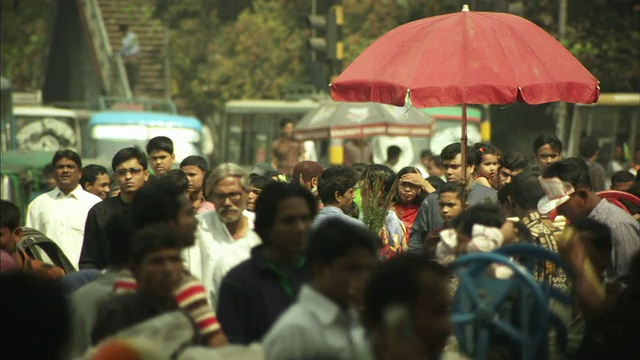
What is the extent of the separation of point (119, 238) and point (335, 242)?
1466 mm

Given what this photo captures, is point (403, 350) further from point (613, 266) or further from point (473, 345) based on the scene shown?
point (613, 266)

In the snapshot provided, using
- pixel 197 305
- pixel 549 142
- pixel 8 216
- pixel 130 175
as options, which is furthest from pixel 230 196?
pixel 549 142

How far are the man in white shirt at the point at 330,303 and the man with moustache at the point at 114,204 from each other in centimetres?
314

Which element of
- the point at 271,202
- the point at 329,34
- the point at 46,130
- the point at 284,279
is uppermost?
the point at 329,34

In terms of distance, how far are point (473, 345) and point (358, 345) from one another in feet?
2.99

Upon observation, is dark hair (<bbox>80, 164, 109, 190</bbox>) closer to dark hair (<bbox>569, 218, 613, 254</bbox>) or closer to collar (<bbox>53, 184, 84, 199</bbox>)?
collar (<bbox>53, 184, 84, 199</bbox>)

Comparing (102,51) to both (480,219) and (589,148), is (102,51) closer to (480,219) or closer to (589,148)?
(589,148)

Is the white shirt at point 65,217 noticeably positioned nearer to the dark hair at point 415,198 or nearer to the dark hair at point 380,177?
the dark hair at point 380,177

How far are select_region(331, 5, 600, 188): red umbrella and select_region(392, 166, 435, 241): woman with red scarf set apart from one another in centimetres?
196

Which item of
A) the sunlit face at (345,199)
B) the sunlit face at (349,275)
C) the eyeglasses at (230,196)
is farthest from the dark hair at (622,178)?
the sunlit face at (349,275)

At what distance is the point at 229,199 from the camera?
7891 millimetres

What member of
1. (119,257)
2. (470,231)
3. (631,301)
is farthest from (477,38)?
(631,301)

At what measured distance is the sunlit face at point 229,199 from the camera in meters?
7.82

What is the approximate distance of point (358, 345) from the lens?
4957mm
